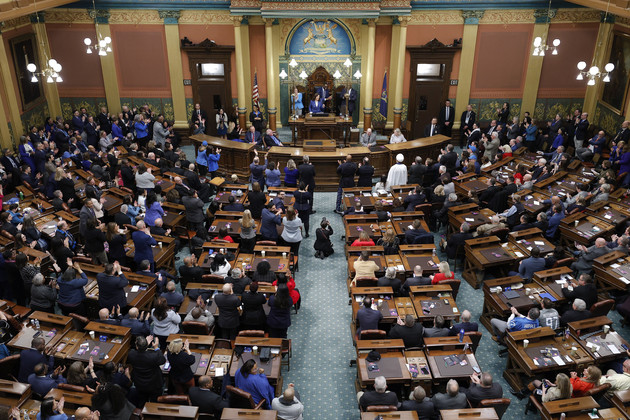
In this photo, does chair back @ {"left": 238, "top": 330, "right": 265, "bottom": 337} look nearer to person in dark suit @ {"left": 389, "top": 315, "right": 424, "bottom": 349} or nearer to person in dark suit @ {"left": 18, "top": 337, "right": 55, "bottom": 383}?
person in dark suit @ {"left": 389, "top": 315, "right": 424, "bottom": 349}

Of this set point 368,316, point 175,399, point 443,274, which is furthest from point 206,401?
point 443,274

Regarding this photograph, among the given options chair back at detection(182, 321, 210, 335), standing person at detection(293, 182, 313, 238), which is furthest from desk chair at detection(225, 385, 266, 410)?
standing person at detection(293, 182, 313, 238)

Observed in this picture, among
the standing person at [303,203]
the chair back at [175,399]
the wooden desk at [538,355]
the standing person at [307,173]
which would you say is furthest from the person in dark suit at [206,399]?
the standing person at [307,173]

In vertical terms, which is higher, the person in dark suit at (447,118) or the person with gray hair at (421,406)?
the person in dark suit at (447,118)

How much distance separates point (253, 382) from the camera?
771 cm

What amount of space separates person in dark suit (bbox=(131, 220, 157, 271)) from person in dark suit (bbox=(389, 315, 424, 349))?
17.5 feet

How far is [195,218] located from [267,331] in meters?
4.29

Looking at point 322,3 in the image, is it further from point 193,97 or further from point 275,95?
point 193,97

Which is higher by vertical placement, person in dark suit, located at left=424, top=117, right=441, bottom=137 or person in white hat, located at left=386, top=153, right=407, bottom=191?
person in dark suit, located at left=424, top=117, right=441, bottom=137

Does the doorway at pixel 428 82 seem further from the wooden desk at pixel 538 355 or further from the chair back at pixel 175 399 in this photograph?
the chair back at pixel 175 399

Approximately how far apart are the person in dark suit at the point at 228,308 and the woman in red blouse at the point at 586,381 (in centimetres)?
556

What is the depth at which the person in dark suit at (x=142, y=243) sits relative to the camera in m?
10.7

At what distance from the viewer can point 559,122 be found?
18.4m

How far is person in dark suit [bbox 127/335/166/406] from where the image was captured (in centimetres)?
776
